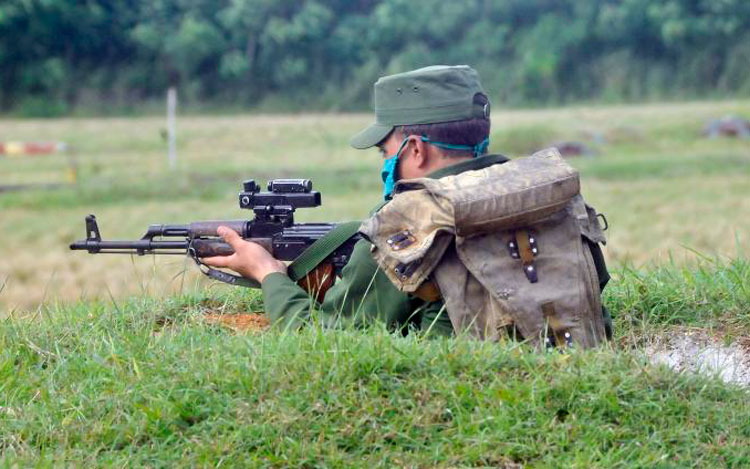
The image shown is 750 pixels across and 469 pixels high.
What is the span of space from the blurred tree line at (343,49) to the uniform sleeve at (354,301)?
28.0 metres

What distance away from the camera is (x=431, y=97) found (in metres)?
4.10

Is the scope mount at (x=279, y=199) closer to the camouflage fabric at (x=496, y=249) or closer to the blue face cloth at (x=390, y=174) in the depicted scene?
the blue face cloth at (x=390, y=174)

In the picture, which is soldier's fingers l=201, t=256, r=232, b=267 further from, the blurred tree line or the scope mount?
Answer: the blurred tree line

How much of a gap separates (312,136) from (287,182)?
21454mm

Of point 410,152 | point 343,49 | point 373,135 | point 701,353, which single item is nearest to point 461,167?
point 410,152

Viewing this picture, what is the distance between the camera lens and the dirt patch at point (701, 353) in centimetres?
430

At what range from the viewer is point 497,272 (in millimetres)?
3803

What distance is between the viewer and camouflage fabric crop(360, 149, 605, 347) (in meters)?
3.75

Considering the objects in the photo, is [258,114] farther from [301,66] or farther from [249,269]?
[249,269]

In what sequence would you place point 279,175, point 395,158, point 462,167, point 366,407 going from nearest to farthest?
point 366,407, point 462,167, point 395,158, point 279,175

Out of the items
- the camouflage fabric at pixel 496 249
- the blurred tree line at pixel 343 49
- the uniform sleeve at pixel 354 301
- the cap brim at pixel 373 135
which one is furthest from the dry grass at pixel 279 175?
the camouflage fabric at pixel 496 249

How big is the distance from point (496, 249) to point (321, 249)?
87cm

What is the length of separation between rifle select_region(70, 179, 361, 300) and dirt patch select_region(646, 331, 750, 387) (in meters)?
1.36

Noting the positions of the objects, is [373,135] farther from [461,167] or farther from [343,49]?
[343,49]
